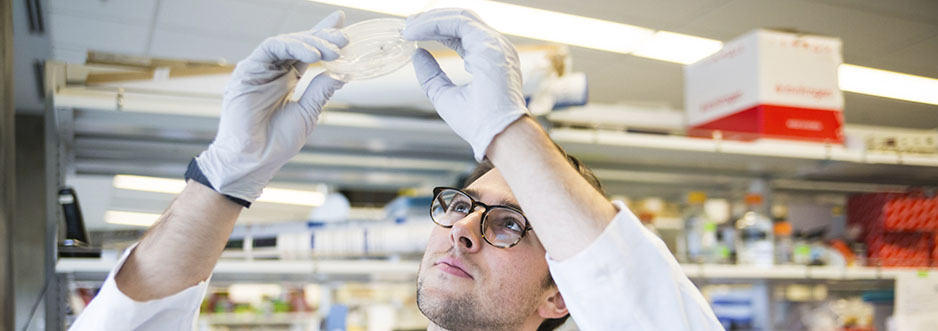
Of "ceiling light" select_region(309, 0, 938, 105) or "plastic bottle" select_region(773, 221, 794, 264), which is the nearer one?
"ceiling light" select_region(309, 0, 938, 105)

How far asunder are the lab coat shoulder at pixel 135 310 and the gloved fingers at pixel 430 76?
53 centimetres

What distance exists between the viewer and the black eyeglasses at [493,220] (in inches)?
47.9

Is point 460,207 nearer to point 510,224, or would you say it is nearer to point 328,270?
point 510,224

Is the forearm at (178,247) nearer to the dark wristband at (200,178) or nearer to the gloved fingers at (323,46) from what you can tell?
the dark wristband at (200,178)

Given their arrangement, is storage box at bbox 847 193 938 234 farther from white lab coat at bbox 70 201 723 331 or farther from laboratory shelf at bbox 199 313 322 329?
laboratory shelf at bbox 199 313 322 329

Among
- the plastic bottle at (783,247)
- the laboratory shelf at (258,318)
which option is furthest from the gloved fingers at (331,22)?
the laboratory shelf at (258,318)

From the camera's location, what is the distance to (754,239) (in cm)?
238

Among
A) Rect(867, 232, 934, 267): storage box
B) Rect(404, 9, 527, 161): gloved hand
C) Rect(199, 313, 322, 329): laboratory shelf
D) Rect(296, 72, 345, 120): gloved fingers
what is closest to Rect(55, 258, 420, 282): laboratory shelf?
Rect(296, 72, 345, 120): gloved fingers

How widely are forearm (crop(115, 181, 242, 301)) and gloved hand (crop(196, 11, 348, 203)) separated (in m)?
0.04

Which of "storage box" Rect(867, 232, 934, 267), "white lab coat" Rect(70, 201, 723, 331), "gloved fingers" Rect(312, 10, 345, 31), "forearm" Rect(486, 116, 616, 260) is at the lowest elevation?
"storage box" Rect(867, 232, 934, 267)

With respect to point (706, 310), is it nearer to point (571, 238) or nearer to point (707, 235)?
point (571, 238)

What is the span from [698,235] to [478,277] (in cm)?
143

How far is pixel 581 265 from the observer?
0.80m

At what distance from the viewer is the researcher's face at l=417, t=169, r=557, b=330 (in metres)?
1.20
